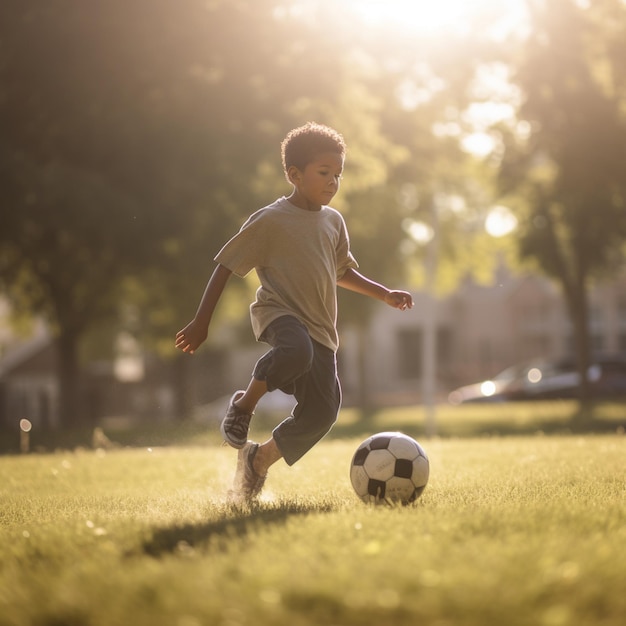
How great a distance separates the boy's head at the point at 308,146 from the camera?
523 centimetres

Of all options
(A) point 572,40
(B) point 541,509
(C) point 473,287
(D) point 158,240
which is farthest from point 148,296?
(C) point 473,287

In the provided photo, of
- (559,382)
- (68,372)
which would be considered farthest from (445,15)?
(68,372)

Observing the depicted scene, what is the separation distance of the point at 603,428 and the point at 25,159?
1174 cm

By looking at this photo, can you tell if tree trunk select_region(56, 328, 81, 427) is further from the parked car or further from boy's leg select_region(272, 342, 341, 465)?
boy's leg select_region(272, 342, 341, 465)

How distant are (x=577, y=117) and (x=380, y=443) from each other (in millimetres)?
19133

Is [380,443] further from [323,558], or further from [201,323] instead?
[323,558]

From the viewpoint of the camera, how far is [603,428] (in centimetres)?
1852

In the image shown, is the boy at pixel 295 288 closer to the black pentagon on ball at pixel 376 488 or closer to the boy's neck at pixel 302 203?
the boy's neck at pixel 302 203

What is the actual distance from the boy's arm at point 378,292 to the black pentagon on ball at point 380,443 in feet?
2.46

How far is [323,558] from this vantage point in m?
3.37

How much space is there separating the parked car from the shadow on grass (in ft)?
96.2

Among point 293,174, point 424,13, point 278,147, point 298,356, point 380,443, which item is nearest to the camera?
point 298,356

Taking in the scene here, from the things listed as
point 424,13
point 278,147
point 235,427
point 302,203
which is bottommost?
point 235,427

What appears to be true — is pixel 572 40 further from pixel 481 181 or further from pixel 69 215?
pixel 69 215
